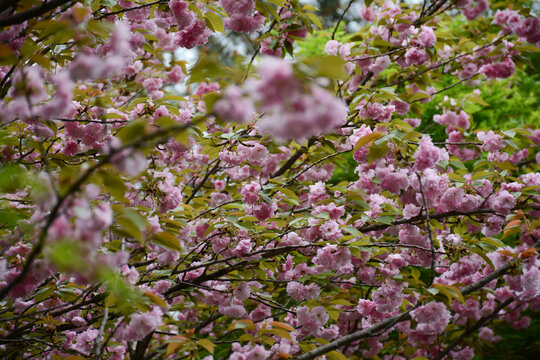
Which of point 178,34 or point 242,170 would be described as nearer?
point 178,34

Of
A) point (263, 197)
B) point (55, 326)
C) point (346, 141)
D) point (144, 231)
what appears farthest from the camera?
point (346, 141)

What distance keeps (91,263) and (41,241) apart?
0.13 m

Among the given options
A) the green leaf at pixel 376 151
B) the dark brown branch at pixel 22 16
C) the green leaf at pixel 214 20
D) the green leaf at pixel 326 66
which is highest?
the green leaf at pixel 214 20

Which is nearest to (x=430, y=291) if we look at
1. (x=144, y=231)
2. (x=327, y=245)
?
(x=327, y=245)

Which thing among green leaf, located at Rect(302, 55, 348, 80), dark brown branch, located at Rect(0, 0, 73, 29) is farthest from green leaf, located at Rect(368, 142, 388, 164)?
dark brown branch, located at Rect(0, 0, 73, 29)

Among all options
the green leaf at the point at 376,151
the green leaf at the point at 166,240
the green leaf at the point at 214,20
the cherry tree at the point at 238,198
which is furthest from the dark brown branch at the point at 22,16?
the green leaf at the point at 376,151

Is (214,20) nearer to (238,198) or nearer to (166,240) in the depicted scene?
(238,198)

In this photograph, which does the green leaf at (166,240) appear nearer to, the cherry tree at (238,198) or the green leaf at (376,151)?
the cherry tree at (238,198)

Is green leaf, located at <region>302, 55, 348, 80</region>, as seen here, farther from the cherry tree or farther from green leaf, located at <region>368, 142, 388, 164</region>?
green leaf, located at <region>368, 142, 388, 164</region>

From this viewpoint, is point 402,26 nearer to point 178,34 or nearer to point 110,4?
point 178,34

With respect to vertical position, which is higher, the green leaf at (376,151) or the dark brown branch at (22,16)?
the green leaf at (376,151)

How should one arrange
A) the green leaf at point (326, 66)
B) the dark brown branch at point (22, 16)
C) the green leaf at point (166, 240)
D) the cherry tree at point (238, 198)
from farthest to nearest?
the green leaf at point (166, 240), the dark brown branch at point (22, 16), the cherry tree at point (238, 198), the green leaf at point (326, 66)

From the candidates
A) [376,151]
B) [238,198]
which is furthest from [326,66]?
[238,198]

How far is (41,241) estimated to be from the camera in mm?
1009
